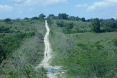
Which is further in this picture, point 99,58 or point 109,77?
point 99,58

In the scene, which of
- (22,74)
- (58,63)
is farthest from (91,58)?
(58,63)

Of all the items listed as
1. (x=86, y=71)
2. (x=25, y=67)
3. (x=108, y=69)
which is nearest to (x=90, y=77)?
(x=86, y=71)

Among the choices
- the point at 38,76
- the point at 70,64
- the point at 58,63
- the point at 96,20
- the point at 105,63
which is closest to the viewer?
the point at 38,76

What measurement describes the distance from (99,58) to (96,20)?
48.7 meters

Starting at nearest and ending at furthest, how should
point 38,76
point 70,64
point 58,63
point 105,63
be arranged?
1. point 38,76
2. point 105,63
3. point 70,64
4. point 58,63

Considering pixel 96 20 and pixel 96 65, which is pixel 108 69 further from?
pixel 96 20

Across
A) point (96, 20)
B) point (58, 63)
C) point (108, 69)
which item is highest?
point (96, 20)

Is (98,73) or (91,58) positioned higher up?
(91,58)

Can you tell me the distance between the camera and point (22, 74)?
51.9 feet

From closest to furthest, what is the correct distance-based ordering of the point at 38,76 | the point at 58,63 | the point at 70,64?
the point at 38,76 → the point at 70,64 → the point at 58,63

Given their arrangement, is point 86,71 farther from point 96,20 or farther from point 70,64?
point 96,20

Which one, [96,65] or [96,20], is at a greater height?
[96,20]

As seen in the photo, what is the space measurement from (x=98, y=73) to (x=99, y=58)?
1332 mm

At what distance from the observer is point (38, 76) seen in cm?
1533
